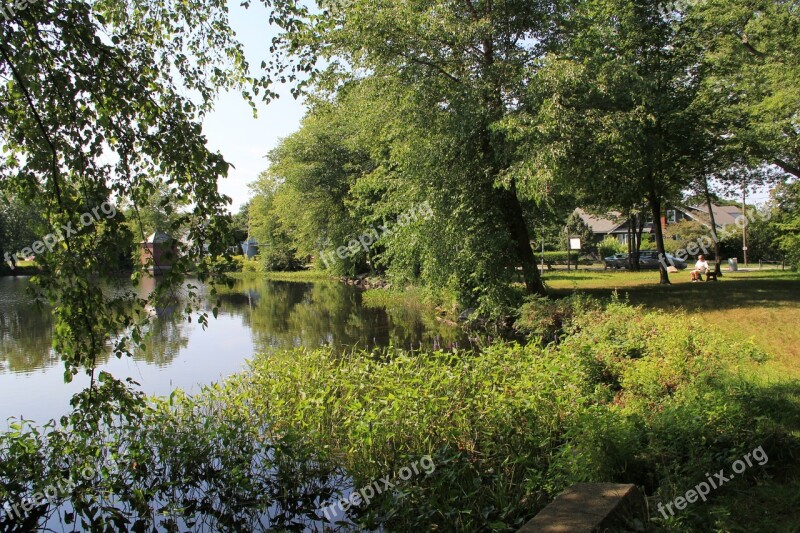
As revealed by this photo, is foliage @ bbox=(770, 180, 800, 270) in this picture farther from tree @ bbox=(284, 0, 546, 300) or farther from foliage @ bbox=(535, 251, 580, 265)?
foliage @ bbox=(535, 251, 580, 265)

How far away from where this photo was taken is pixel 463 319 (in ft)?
61.4

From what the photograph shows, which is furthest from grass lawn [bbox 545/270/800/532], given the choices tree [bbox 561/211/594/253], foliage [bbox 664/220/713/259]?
tree [bbox 561/211/594/253]

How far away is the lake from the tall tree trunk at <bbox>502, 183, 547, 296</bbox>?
2787mm

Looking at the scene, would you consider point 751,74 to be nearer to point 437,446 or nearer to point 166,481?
point 437,446

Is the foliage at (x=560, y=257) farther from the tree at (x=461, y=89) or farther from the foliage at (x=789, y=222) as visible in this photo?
the tree at (x=461, y=89)

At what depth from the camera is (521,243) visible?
1730cm

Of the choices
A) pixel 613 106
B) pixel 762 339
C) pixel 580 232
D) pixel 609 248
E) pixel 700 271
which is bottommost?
pixel 762 339

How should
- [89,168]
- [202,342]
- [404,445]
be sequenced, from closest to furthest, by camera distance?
[89,168] < [404,445] < [202,342]

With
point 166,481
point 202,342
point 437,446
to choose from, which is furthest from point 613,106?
point 166,481

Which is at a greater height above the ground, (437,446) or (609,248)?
(609,248)

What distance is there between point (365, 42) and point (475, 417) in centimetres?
1139

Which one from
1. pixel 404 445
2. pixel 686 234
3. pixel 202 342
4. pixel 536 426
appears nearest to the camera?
pixel 404 445

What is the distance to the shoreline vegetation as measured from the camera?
5.16 m

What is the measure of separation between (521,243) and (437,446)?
11769 mm
